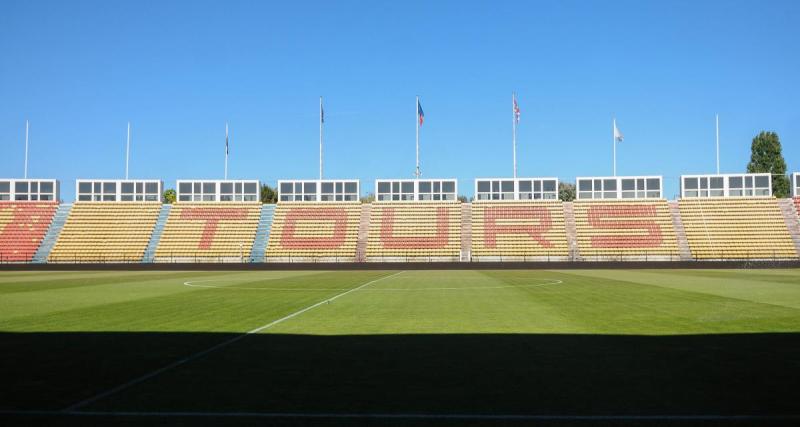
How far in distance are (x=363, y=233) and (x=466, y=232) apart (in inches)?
424

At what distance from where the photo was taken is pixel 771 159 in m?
98.4

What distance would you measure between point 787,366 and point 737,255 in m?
52.3

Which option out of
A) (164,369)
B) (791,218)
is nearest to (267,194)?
(791,218)

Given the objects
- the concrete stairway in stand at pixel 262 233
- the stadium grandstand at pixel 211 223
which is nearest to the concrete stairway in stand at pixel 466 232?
the concrete stairway in stand at pixel 262 233

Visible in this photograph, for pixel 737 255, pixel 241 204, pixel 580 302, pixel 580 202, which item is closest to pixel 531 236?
pixel 580 202

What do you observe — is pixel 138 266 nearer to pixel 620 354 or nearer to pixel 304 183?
pixel 304 183

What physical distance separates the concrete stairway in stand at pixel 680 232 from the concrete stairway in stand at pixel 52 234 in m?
60.5

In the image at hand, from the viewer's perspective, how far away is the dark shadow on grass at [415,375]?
22.3 feet

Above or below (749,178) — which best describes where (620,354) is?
below

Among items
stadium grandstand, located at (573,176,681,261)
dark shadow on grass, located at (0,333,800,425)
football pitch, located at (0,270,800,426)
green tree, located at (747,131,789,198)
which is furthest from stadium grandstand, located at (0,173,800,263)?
dark shadow on grass, located at (0,333,800,425)

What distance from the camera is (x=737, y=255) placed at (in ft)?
179

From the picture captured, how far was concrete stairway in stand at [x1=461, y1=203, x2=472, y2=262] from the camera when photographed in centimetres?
5903

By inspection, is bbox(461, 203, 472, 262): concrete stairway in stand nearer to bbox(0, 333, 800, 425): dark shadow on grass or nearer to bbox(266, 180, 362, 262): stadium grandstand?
bbox(266, 180, 362, 262): stadium grandstand

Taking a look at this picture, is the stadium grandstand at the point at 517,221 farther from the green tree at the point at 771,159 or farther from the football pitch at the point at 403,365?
the green tree at the point at 771,159
